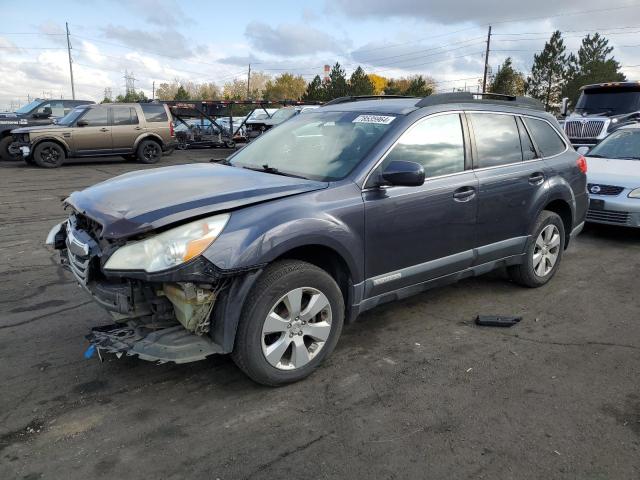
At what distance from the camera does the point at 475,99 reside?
4.54 metres

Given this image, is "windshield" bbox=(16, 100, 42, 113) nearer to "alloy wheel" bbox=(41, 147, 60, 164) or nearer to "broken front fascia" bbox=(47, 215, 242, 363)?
"alloy wheel" bbox=(41, 147, 60, 164)

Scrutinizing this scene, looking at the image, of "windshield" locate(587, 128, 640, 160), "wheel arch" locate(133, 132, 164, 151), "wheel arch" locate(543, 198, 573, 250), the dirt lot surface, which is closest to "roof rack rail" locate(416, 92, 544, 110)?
"wheel arch" locate(543, 198, 573, 250)

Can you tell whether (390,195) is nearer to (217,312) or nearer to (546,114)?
(217,312)

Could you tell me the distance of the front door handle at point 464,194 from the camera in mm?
3994

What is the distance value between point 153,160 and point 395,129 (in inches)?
555

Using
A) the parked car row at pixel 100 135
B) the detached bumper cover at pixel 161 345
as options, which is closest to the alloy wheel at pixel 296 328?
the detached bumper cover at pixel 161 345

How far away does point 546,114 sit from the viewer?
5250 mm

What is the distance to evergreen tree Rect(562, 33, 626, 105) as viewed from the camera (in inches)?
1569

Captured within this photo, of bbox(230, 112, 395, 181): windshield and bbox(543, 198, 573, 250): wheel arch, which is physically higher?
bbox(230, 112, 395, 181): windshield

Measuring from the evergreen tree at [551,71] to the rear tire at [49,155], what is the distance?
42.7m

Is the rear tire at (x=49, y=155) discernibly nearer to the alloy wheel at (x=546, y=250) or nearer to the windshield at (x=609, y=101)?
the alloy wheel at (x=546, y=250)

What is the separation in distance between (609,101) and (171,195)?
14.9 metres

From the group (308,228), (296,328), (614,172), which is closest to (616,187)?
(614,172)

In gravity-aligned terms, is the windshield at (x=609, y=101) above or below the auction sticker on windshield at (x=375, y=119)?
above
